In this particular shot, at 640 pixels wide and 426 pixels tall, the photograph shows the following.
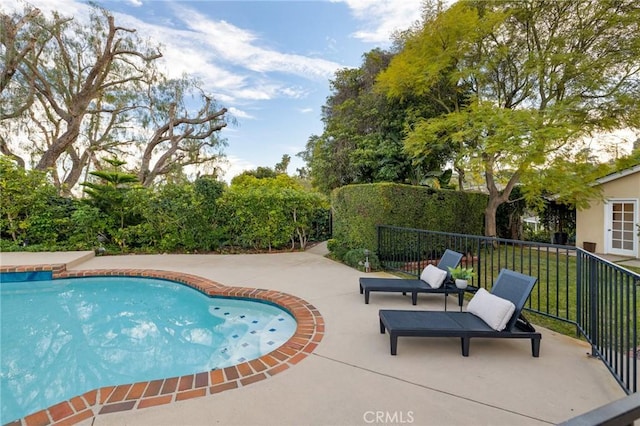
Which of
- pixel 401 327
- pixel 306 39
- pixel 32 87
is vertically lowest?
pixel 401 327

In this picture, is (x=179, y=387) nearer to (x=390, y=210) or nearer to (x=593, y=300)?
(x=593, y=300)

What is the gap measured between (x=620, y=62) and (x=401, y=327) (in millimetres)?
10207

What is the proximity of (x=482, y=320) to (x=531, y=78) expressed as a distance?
30.4 feet

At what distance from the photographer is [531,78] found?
9.27 meters

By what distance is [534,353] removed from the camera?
316cm

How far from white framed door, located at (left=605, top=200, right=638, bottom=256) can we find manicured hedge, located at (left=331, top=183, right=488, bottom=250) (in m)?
5.86

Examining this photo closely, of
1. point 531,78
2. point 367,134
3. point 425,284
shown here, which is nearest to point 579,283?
point 425,284

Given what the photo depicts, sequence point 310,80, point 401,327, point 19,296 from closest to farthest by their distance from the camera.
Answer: point 401,327 < point 19,296 < point 310,80

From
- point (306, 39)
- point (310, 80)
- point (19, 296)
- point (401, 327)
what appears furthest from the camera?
point (310, 80)

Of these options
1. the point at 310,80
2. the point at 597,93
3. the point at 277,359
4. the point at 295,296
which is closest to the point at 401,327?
the point at 277,359

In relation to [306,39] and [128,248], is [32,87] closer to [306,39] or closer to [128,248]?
[128,248]

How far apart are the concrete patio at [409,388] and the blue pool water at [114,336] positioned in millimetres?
1108

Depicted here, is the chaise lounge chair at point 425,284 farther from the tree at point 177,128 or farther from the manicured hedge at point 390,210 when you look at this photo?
the tree at point 177,128

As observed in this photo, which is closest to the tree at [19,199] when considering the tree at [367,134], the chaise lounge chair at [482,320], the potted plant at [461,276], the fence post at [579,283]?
the tree at [367,134]
